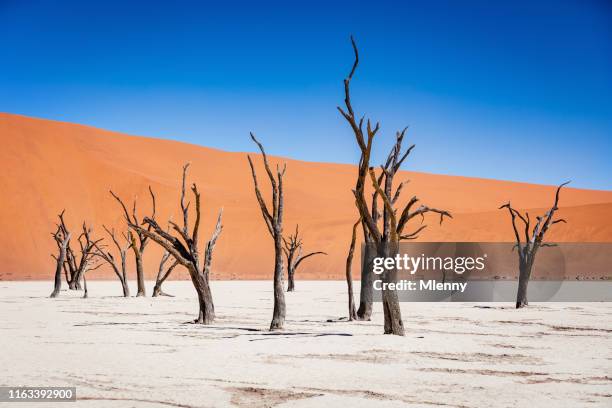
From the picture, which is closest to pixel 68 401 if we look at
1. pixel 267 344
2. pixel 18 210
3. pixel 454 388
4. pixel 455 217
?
pixel 454 388

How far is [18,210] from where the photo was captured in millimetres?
58656

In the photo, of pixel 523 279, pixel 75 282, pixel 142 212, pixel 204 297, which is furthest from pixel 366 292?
pixel 142 212

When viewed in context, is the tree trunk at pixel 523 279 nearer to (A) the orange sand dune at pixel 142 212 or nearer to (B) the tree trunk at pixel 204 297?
(B) the tree trunk at pixel 204 297

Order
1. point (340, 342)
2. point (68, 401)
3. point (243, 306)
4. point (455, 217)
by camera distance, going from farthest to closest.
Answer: point (455, 217) < point (243, 306) < point (340, 342) < point (68, 401)

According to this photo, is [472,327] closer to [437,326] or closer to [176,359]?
[437,326]

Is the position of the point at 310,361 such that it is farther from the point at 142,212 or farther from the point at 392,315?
the point at 142,212

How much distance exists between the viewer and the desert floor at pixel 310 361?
7590mm

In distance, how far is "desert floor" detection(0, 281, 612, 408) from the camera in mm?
7590

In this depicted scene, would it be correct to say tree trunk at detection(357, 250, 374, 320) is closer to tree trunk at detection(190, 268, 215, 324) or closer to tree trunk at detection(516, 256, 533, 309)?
tree trunk at detection(190, 268, 215, 324)

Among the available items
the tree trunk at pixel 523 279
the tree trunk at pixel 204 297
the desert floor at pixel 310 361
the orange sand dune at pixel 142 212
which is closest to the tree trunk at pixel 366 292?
the desert floor at pixel 310 361

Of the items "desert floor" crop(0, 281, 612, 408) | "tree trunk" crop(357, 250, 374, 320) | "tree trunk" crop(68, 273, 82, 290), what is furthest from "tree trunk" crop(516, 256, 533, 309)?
"tree trunk" crop(68, 273, 82, 290)

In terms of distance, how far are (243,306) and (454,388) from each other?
15811 millimetres

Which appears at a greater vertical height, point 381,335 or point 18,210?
point 18,210

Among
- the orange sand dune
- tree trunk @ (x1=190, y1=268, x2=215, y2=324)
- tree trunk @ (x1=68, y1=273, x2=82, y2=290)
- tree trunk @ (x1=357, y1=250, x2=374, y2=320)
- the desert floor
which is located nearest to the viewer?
the desert floor
